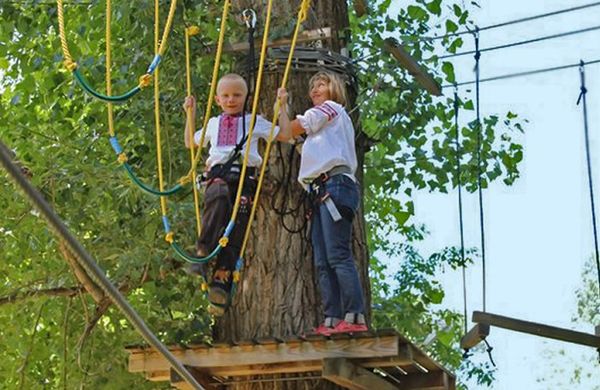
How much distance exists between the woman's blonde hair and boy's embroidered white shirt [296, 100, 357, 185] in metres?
0.16

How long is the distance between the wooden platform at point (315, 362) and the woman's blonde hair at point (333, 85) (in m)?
1.15

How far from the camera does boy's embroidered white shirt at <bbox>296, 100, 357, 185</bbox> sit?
17.4ft

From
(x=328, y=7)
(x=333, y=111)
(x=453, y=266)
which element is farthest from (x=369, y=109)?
(x=453, y=266)

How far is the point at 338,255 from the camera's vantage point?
523cm

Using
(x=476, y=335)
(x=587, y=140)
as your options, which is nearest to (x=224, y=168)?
(x=476, y=335)

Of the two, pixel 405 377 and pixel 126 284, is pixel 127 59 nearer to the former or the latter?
pixel 126 284

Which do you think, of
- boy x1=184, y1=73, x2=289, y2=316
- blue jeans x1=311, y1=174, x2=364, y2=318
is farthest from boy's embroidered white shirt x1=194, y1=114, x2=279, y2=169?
blue jeans x1=311, y1=174, x2=364, y2=318

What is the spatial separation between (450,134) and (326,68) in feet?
6.24

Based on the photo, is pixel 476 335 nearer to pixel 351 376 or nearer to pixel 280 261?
pixel 280 261

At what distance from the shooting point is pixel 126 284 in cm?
638

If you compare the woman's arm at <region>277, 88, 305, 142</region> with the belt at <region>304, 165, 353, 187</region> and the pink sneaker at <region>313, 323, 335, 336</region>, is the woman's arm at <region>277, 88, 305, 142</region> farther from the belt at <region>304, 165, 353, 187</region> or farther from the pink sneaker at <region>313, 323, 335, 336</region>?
the pink sneaker at <region>313, 323, 335, 336</region>

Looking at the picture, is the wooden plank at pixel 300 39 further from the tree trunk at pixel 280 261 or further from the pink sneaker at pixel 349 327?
the pink sneaker at pixel 349 327

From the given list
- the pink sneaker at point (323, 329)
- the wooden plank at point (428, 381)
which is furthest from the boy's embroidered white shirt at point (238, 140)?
the wooden plank at point (428, 381)

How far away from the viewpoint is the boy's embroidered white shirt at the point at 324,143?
209 inches
